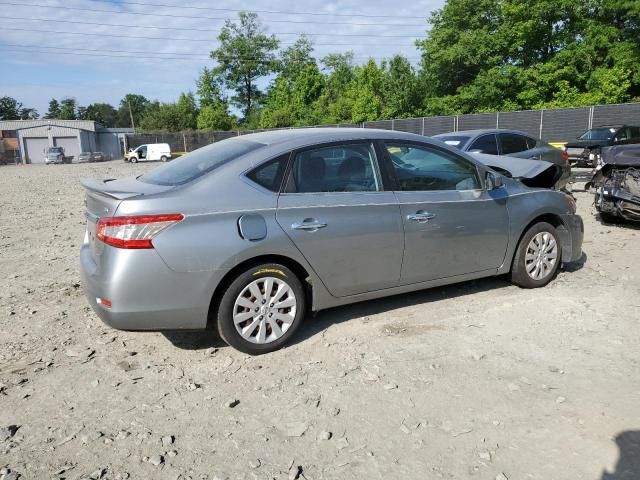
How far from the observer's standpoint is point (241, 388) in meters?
3.51

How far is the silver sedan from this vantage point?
139 inches

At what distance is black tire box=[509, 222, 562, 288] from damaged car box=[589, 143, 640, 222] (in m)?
3.45

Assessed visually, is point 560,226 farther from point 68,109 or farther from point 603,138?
point 68,109

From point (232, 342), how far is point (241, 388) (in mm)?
408

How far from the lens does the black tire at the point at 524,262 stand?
5.13 meters

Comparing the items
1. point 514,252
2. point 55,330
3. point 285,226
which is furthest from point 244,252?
point 514,252

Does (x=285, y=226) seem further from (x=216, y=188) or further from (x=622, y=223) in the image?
(x=622, y=223)

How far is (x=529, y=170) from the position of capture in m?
6.48

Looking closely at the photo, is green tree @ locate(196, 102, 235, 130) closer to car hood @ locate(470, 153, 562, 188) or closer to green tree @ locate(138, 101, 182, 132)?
green tree @ locate(138, 101, 182, 132)

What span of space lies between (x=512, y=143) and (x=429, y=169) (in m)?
6.53

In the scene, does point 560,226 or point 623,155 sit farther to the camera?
point 623,155

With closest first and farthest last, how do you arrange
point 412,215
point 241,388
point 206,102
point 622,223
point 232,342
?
point 241,388 → point 232,342 → point 412,215 → point 622,223 → point 206,102

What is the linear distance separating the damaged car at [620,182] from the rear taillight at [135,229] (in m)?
7.22

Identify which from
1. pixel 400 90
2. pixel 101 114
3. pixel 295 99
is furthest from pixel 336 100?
pixel 101 114
